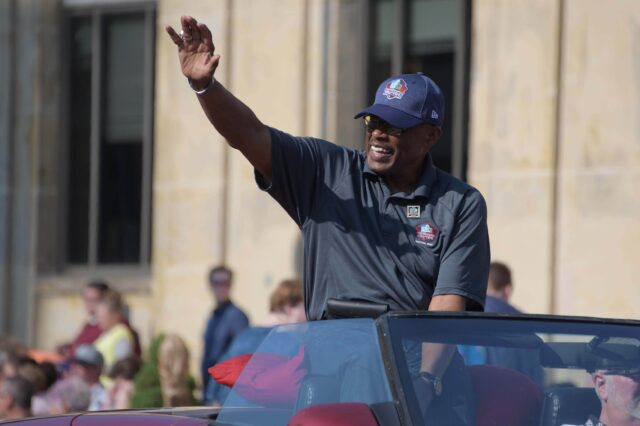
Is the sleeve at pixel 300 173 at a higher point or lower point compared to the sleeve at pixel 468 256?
higher

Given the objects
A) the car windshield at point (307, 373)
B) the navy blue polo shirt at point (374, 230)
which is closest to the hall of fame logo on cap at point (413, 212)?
the navy blue polo shirt at point (374, 230)

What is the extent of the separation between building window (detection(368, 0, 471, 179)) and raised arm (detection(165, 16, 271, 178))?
6.93 meters

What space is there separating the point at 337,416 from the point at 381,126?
1.53 meters

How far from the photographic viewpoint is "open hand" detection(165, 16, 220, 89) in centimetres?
480

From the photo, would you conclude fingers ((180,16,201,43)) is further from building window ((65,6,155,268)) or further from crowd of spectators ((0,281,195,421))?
building window ((65,6,155,268))

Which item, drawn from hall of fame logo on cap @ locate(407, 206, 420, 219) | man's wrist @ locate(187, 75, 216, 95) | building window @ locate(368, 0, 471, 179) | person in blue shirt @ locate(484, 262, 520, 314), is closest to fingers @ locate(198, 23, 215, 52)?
man's wrist @ locate(187, 75, 216, 95)

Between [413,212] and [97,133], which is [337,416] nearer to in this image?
[413,212]

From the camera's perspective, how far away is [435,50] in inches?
470

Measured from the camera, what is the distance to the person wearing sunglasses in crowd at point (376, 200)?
4828 mm

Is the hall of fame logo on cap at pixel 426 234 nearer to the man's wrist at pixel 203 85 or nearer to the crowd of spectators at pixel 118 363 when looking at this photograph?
the man's wrist at pixel 203 85

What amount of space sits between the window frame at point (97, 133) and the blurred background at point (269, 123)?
0.07 ft

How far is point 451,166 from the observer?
38.7 ft

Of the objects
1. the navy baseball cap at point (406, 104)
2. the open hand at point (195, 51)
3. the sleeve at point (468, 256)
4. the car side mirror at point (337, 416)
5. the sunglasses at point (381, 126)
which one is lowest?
the car side mirror at point (337, 416)

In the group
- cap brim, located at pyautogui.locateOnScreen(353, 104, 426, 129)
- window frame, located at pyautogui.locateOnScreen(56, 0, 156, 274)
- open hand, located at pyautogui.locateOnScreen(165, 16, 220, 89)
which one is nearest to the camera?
open hand, located at pyautogui.locateOnScreen(165, 16, 220, 89)
